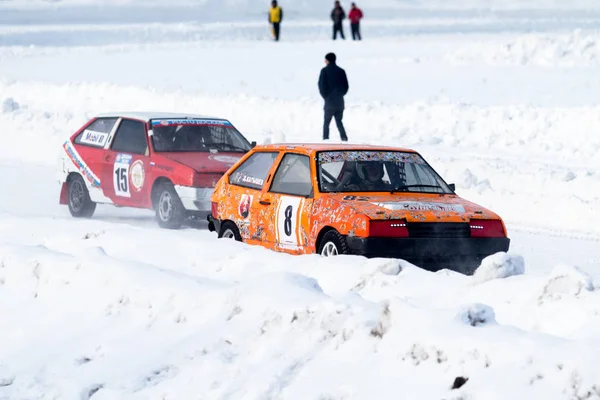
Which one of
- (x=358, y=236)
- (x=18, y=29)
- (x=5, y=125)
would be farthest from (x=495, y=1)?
(x=358, y=236)

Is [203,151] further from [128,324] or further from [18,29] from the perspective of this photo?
[18,29]

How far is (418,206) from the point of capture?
9570 mm

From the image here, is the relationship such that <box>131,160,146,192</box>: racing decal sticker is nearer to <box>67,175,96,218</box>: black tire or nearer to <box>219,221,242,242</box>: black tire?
<box>67,175,96,218</box>: black tire

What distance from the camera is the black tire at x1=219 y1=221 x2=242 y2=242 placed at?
35.5 feet

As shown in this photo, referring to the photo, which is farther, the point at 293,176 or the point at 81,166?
the point at 81,166

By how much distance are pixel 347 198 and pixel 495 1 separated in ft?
319

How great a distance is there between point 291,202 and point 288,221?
0.17 m

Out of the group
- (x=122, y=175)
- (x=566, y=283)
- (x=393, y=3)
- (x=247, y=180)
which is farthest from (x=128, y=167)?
(x=393, y=3)

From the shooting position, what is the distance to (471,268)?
9.60 meters

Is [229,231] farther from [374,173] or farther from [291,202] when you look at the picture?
[374,173]

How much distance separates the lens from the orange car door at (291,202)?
991 cm

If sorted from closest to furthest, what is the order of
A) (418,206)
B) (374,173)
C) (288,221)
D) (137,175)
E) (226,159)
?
(418,206), (288,221), (374,173), (226,159), (137,175)

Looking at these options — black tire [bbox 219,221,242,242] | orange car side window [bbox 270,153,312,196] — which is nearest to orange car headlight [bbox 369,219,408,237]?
orange car side window [bbox 270,153,312,196]

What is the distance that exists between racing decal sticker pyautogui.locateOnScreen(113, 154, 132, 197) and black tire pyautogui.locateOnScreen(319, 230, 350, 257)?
196 inches
